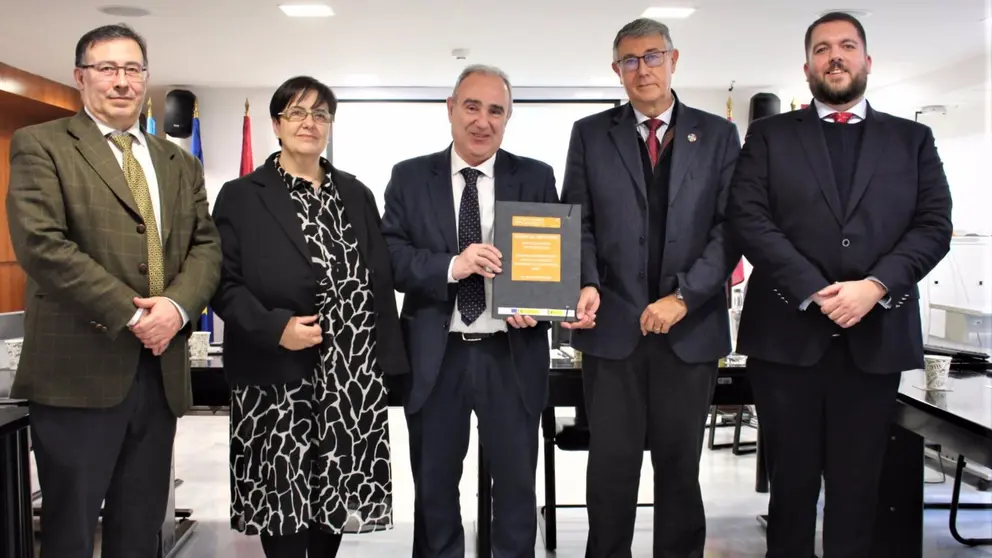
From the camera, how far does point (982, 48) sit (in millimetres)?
5848

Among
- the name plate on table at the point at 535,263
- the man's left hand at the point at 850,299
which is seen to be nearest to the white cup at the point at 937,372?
the man's left hand at the point at 850,299

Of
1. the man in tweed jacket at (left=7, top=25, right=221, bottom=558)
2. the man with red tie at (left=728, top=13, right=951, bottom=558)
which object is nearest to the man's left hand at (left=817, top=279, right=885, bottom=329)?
the man with red tie at (left=728, top=13, right=951, bottom=558)

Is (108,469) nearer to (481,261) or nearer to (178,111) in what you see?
(481,261)

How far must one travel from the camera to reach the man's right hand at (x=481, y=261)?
1900 mm

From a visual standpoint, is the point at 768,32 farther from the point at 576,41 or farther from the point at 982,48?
the point at 982,48

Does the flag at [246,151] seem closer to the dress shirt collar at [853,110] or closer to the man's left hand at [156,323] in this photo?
the man's left hand at [156,323]

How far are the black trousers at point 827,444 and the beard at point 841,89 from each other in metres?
0.66

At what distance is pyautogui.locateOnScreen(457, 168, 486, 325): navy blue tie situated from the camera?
204 cm

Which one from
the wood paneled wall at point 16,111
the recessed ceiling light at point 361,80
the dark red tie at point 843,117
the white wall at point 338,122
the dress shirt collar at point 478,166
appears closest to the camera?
the dark red tie at point 843,117

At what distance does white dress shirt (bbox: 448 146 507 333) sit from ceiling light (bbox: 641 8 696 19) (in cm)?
331

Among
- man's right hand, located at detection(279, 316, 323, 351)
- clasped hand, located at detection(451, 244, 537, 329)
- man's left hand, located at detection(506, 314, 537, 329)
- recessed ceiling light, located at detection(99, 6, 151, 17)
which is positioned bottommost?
man's right hand, located at detection(279, 316, 323, 351)

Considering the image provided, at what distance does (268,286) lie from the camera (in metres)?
1.92

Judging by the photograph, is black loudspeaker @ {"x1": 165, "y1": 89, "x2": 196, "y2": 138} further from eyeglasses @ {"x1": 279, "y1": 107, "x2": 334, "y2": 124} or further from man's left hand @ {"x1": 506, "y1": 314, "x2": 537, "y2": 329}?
man's left hand @ {"x1": 506, "y1": 314, "x2": 537, "y2": 329}

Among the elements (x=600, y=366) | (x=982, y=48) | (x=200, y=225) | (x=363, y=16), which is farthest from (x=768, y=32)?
(x=200, y=225)
